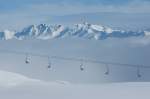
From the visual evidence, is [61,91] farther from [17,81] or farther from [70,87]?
[17,81]

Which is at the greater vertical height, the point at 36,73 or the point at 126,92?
the point at 36,73

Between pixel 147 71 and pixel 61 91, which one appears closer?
pixel 61 91

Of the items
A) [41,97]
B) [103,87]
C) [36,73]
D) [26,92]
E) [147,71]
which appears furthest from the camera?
[147,71]

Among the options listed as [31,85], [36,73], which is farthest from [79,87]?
[36,73]

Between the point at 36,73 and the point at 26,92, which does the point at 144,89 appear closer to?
the point at 26,92

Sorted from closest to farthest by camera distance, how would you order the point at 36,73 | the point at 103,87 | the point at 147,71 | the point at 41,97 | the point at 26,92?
the point at 41,97, the point at 26,92, the point at 103,87, the point at 36,73, the point at 147,71

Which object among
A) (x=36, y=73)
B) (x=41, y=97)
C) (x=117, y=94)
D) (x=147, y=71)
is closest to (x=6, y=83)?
(x=41, y=97)
